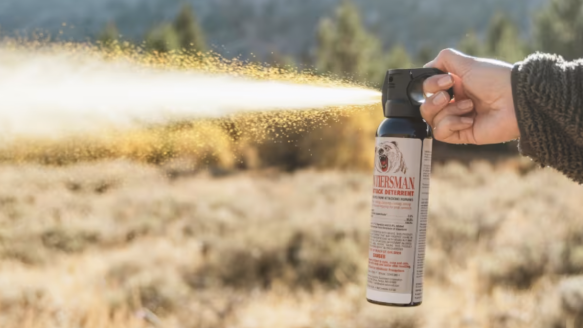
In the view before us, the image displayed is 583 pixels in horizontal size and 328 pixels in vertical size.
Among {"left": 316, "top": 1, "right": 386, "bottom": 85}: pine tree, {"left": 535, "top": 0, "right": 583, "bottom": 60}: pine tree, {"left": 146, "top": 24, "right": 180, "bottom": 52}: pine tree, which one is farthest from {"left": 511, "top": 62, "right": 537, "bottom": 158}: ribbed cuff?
{"left": 535, "top": 0, "right": 583, "bottom": 60}: pine tree

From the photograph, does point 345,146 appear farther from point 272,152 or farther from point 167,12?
point 167,12

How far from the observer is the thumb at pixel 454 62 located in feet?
7.63

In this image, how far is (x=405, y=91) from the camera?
216 centimetres

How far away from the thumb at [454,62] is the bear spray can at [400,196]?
205 millimetres

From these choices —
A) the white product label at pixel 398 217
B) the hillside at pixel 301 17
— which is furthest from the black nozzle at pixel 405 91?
the hillside at pixel 301 17

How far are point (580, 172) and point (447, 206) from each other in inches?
337

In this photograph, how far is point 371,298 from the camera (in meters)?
2.17

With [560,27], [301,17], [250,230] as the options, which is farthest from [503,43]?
[301,17]

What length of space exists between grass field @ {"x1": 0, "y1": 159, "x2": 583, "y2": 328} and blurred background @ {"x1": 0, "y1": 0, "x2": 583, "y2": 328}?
28 mm

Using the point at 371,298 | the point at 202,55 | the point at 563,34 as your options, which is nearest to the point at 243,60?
the point at 202,55

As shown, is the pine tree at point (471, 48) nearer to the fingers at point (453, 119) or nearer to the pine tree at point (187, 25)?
the pine tree at point (187, 25)

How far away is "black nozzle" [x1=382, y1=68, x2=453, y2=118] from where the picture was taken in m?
2.15

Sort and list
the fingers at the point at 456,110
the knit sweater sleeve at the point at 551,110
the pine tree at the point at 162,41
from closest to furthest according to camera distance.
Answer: the knit sweater sleeve at the point at 551,110 < the fingers at the point at 456,110 < the pine tree at the point at 162,41

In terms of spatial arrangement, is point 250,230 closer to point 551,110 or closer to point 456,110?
point 456,110
